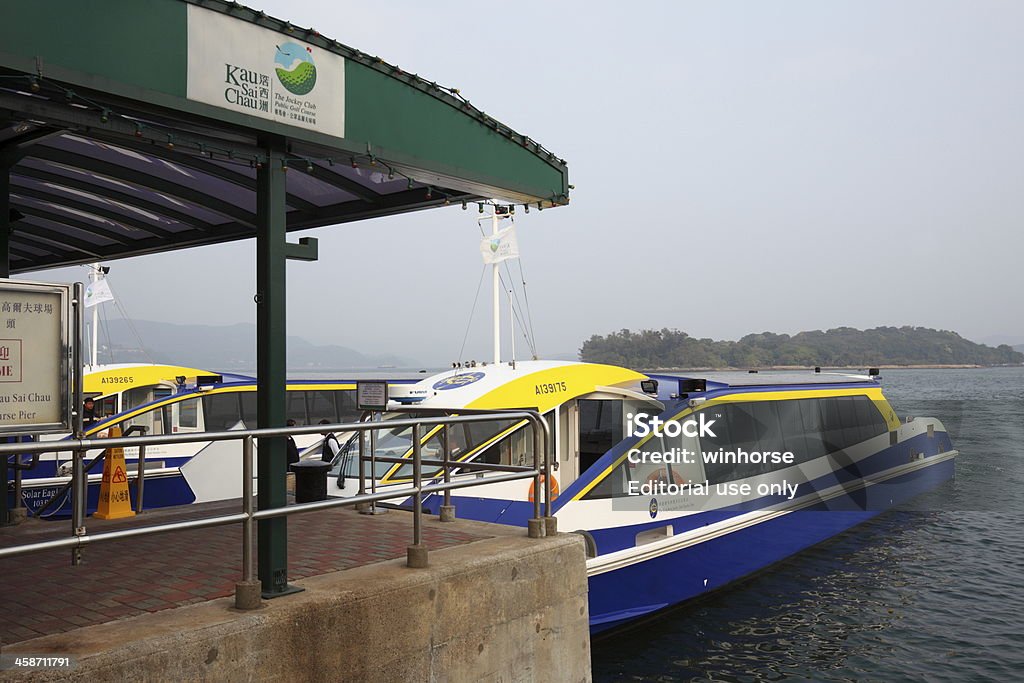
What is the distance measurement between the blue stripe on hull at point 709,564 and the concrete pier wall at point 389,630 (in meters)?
3.82

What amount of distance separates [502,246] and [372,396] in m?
7.76

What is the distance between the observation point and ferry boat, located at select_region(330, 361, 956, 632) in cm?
1011

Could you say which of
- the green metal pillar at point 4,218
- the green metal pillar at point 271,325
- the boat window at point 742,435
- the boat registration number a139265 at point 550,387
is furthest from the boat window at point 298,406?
the green metal pillar at point 271,325

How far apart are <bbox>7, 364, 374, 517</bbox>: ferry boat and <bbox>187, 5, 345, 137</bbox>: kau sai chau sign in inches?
236

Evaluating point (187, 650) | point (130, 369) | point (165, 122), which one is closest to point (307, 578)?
point (187, 650)

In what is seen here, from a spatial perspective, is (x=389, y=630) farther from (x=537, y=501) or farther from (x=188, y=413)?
(x=188, y=413)

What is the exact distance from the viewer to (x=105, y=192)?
23.4ft

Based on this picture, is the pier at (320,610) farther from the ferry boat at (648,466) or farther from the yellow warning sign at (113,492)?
the ferry boat at (648,466)

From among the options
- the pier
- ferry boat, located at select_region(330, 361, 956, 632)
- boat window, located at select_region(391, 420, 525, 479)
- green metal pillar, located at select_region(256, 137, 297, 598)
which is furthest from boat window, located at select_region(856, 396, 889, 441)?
green metal pillar, located at select_region(256, 137, 297, 598)

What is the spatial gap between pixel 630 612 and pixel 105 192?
736cm

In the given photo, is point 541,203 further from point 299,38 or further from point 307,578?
point 307,578

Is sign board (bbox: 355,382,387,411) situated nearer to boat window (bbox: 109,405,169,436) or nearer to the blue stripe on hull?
the blue stripe on hull

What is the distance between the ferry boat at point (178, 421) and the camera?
540 inches

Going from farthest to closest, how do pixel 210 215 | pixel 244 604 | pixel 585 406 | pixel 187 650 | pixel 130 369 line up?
pixel 130 369 < pixel 585 406 < pixel 210 215 < pixel 244 604 < pixel 187 650
